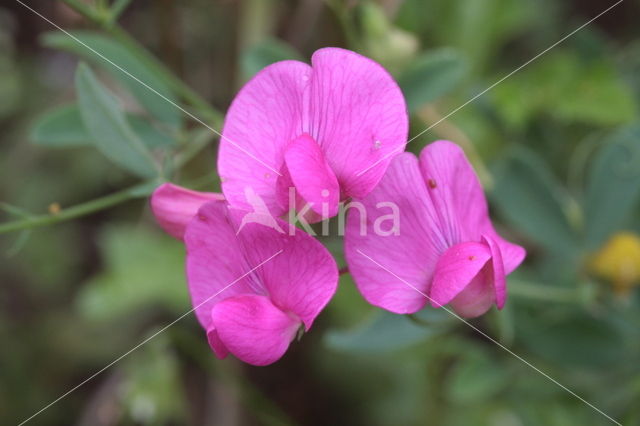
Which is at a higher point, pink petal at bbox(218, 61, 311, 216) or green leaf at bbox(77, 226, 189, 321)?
pink petal at bbox(218, 61, 311, 216)

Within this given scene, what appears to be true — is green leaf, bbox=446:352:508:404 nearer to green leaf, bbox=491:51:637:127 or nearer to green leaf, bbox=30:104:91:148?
green leaf, bbox=491:51:637:127

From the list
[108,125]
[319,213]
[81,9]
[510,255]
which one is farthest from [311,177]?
[81,9]

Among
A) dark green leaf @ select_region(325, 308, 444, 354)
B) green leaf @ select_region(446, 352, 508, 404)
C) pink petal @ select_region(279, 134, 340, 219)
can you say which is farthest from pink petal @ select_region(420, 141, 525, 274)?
green leaf @ select_region(446, 352, 508, 404)

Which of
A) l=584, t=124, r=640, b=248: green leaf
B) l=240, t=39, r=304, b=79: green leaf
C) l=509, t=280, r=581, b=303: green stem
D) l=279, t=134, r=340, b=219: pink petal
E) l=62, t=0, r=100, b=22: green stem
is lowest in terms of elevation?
l=509, t=280, r=581, b=303: green stem

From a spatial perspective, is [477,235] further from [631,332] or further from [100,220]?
[100,220]

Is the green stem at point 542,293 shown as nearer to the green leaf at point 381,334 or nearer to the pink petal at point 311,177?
the green leaf at point 381,334

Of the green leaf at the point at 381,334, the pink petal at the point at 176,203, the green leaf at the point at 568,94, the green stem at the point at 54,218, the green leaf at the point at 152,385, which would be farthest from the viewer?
the green leaf at the point at 152,385

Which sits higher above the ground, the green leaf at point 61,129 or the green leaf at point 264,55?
the green leaf at point 264,55

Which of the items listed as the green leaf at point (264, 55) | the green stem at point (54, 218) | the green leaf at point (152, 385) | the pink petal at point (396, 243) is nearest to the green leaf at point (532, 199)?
the green leaf at point (264, 55)
